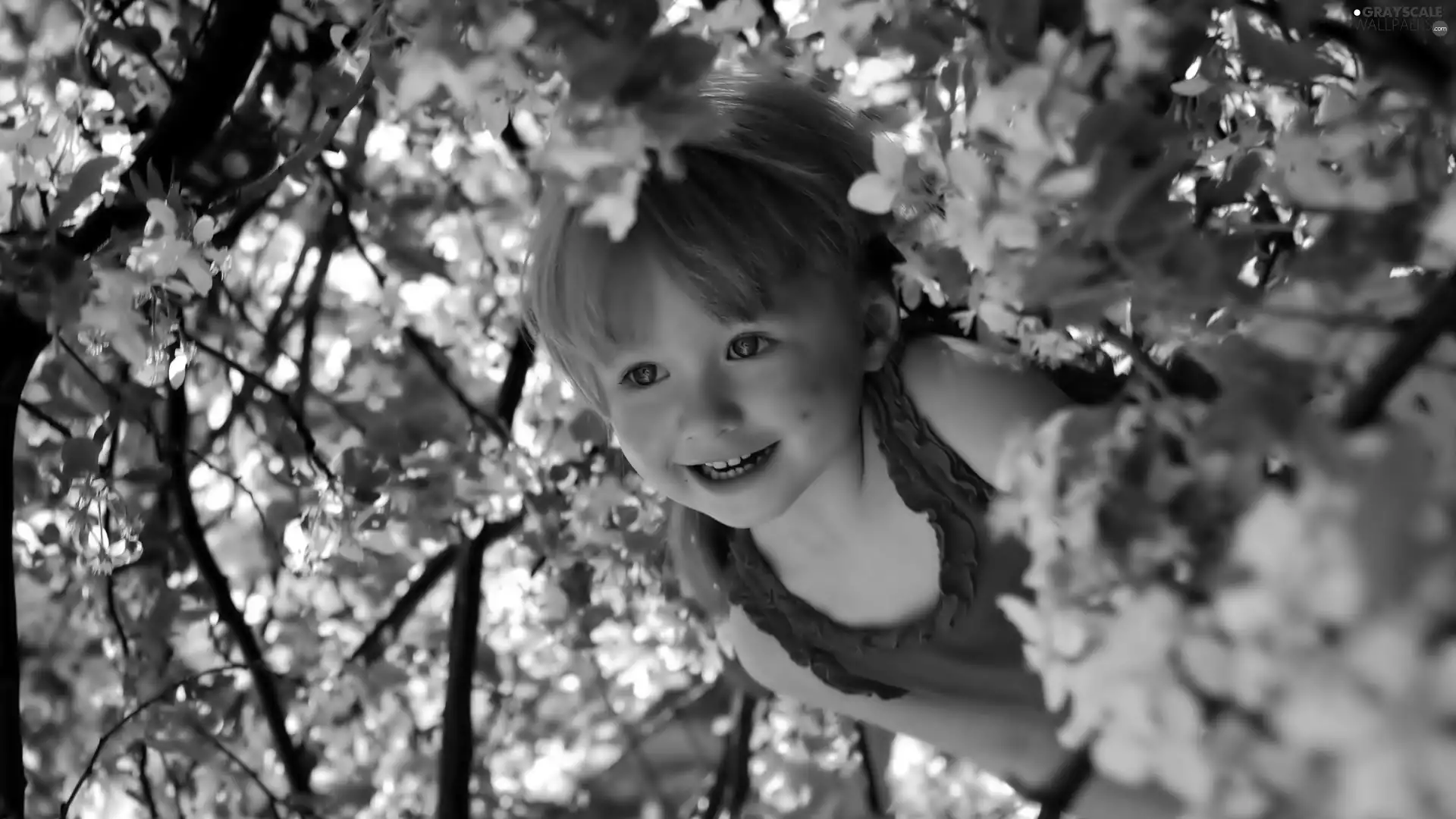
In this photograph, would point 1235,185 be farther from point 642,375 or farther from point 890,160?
point 642,375

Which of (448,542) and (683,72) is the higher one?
(683,72)

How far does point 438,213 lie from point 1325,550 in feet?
4.72

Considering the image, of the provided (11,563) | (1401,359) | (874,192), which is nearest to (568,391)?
(11,563)

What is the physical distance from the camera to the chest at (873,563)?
1.11m

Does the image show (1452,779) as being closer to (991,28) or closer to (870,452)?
(991,28)

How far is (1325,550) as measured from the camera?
0.31 m

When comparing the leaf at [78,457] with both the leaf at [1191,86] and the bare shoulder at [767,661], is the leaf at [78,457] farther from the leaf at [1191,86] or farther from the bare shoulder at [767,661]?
the leaf at [1191,86]

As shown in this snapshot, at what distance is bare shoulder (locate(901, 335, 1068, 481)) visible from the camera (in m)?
0.96

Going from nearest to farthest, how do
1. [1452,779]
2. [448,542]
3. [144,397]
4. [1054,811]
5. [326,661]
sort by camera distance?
[1452,779] → [1054,811] → [144,397] → [448,542] → [326,661]

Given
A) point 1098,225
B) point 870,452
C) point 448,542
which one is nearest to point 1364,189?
point 1098,225

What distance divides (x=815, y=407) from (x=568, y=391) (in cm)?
60

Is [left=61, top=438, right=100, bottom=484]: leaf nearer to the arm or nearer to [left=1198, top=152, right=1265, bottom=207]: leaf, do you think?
the arm

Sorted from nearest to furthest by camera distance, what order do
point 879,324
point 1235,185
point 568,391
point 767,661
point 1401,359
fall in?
point 1401,359 < point 1235,185 < point 879,324 < point 767,661 < point 568,391

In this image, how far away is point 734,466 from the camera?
98 cm
